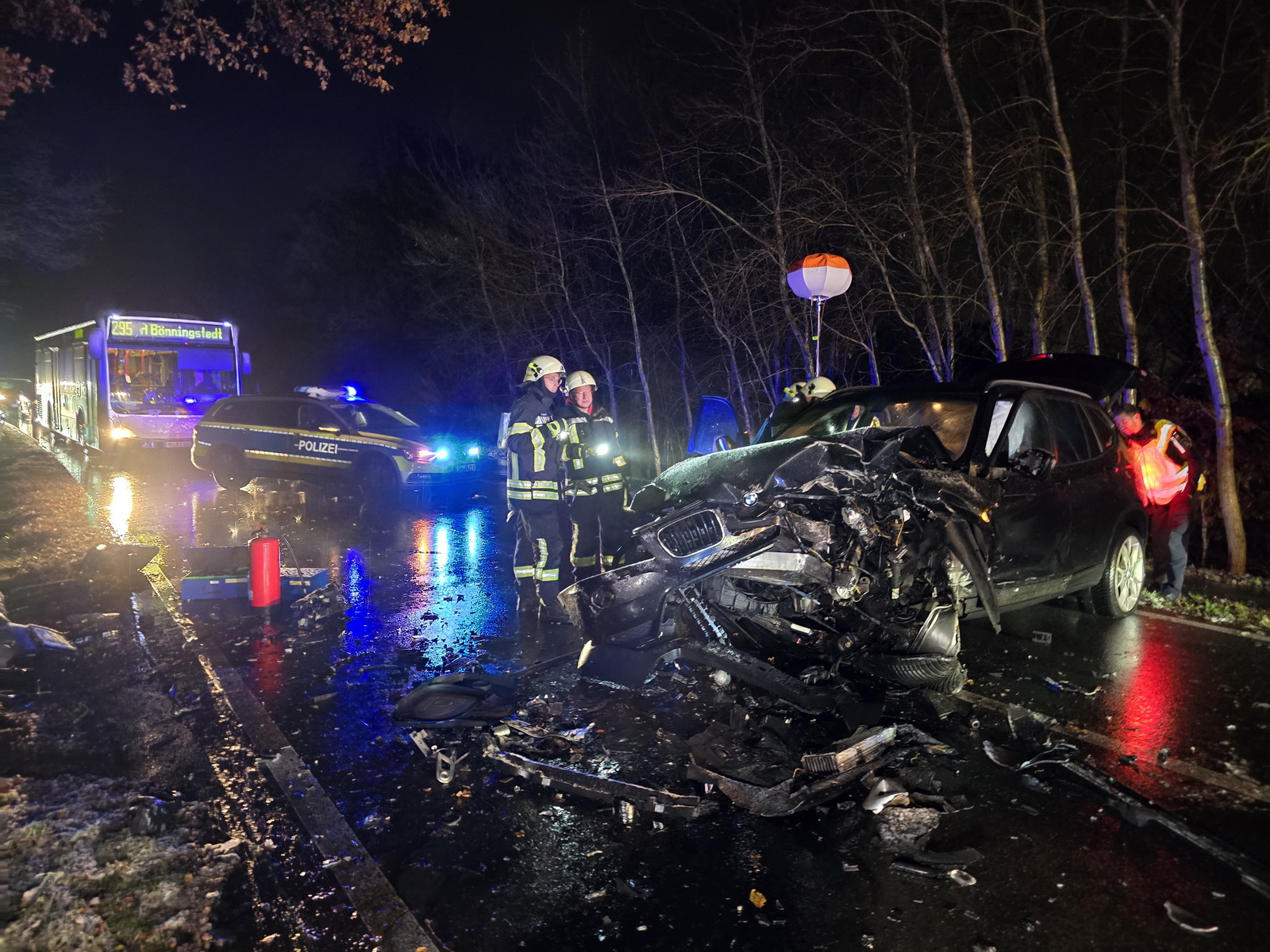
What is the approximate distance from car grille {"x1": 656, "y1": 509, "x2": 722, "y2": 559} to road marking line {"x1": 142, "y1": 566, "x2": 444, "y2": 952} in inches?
88.8

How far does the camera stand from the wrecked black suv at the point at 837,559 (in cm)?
469

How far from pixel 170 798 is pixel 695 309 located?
A: 1554 centimetres

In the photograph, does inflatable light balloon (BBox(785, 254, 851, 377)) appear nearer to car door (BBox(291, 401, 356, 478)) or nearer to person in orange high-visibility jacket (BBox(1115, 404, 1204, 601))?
person in orange high-visibility jacket (BBox(1115, 404, 1204, 601))

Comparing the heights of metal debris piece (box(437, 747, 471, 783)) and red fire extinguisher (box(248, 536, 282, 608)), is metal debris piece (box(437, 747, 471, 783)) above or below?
below

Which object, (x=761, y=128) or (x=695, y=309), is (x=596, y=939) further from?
(x=695, y=309)

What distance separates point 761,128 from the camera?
13.1 meters

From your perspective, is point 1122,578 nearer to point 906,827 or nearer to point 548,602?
point 906,827

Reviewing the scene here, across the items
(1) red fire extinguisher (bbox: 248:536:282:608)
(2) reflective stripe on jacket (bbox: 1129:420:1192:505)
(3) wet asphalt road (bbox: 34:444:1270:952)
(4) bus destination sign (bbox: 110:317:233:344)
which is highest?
(4) bus destination sign (bbox: 110:317:233:344)

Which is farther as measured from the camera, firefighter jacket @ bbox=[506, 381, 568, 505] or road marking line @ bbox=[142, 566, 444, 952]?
firefighter jacket @ bbox=[506, 381, 568, 505]

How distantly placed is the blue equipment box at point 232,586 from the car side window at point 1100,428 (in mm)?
6684

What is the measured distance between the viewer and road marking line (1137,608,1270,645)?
6117mm

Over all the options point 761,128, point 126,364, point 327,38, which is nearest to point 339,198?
point 126,364

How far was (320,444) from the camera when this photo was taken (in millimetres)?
13594

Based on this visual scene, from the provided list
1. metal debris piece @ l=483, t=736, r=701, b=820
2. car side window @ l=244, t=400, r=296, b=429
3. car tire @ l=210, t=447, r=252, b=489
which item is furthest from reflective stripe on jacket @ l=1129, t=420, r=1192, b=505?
car tire @ l=210, t=447, r=252, b=489
